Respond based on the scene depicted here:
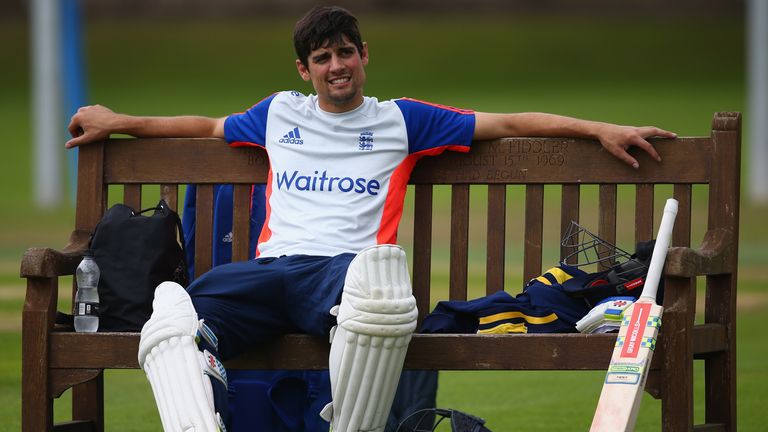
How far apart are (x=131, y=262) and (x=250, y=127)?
0.77 metres

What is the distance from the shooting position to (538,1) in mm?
45344

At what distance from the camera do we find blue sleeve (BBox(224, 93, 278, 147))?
19.0 feet

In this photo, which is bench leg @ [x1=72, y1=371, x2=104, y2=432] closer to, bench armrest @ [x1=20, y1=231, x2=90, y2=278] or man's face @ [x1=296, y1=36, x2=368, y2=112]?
bench armrest @ [x1=20, y1=231, x2=90, y2=278]

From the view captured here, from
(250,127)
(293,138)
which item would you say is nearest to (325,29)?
(293,138)

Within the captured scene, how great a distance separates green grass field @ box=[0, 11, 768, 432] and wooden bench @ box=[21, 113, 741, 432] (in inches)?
389

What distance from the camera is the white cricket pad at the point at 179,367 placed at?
4578 millimetres

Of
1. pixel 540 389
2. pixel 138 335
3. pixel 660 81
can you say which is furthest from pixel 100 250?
→ pixel 660 81

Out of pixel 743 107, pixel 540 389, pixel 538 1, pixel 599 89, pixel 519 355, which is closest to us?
pixel 519 355

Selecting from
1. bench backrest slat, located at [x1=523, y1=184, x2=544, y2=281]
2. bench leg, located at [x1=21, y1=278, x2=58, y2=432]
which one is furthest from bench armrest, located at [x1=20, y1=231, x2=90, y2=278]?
bench backrest slat, located at [x1=523, y1=184, x2=544, y2=281]

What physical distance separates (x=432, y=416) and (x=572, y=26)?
39534mm

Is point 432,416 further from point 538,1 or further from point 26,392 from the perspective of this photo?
point 538,1

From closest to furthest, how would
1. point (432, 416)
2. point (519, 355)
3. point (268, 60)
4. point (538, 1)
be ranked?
1. point (519, 355)
2. point (432, 416)
3. point (268, 60)
4. point (538, 1)

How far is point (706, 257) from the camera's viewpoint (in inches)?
204

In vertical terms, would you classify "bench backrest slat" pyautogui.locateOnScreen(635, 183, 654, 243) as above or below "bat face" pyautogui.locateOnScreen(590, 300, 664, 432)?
above
